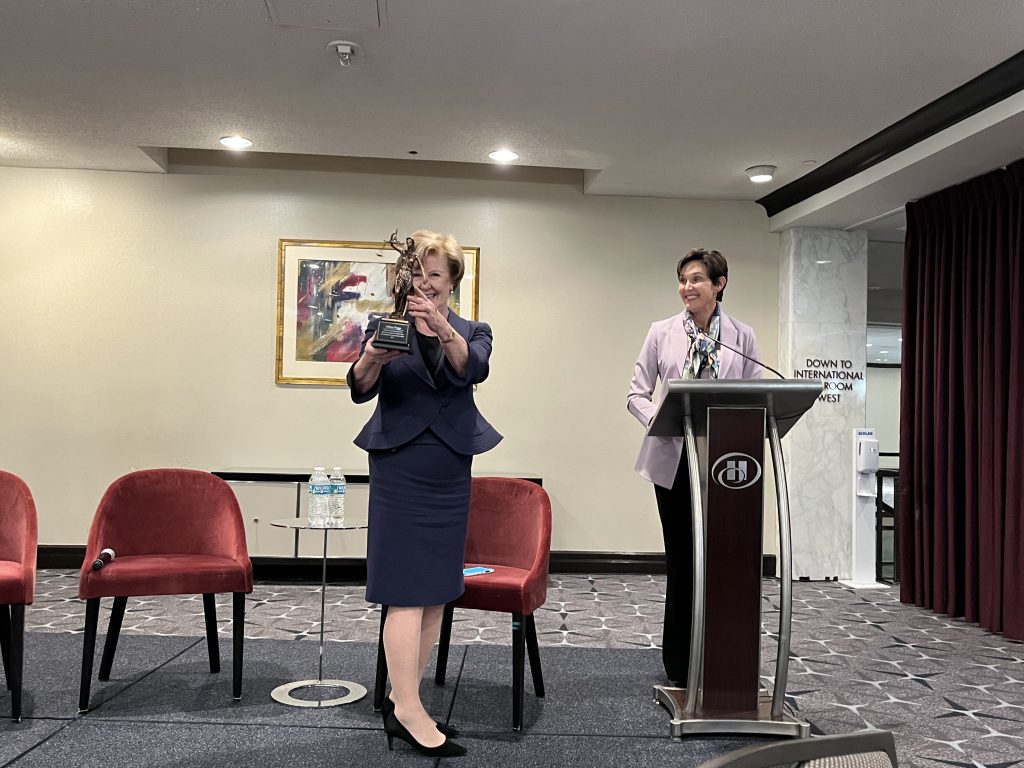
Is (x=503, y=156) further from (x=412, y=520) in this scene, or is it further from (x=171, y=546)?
(x=412, y=520)

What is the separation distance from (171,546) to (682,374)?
2.11 m

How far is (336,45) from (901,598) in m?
4.63

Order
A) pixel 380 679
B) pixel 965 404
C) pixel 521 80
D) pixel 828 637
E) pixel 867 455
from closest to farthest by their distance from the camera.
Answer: pixel 380 679, pixel 521 80, pixel 828 637, pixel 965 404, pixel 867 455

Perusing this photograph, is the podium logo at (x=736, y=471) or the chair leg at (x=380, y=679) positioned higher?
the podium logo at (x=736, y=471)

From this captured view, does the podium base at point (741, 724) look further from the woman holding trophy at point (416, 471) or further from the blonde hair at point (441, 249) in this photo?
the blonde hair at point (441, 249)

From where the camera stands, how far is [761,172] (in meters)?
5.64

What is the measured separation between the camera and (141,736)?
2816mm

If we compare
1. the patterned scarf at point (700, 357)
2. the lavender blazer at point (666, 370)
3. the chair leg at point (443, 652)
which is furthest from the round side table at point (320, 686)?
the patterned scarf at point (700, 357)

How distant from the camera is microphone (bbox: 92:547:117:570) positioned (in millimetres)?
3066

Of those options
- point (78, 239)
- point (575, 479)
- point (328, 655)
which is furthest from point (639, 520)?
point (78, 239)

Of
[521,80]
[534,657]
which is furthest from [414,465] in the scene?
[521,80]

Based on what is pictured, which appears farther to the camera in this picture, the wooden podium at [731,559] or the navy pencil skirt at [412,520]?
the wooden podium at [731,559]

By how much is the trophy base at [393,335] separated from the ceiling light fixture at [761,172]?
3861mm

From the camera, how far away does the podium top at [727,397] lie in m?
2.77
